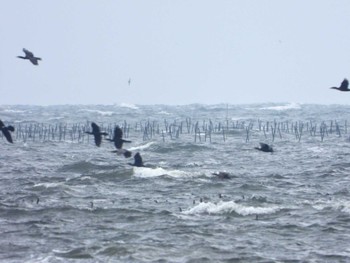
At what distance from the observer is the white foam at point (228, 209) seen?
23.0m

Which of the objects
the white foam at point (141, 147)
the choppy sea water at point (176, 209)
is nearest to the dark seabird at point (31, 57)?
the choppy sea water at point (176, 209)

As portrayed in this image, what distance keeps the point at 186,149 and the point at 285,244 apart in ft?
100

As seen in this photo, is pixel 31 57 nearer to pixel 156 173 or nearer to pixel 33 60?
pixel 33 60

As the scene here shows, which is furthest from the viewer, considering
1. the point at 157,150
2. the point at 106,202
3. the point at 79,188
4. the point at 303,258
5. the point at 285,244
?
the point at 157,150

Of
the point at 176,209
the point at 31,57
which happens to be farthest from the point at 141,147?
the point at 31,57

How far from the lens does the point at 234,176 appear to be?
3312 centimetres

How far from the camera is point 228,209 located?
76.8ft

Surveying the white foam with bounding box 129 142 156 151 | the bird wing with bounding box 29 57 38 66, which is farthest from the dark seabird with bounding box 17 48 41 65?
the white foam with bounding box 129 142 156 151

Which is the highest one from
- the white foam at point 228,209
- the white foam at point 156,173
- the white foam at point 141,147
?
the white foam at point 228,209

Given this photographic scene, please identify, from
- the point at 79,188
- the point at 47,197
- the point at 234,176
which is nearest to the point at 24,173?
the point at 79,188

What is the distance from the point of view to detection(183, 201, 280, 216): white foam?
907 inches

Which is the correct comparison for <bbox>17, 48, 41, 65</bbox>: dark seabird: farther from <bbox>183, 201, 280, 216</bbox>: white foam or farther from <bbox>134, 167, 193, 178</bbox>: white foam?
<bbox>134, 167, 193, 178</bbox>: white foam

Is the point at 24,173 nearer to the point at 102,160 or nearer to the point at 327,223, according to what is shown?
the point at 102,160

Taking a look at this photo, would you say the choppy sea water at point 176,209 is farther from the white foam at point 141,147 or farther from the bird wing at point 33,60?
the white foam at point 141,147
